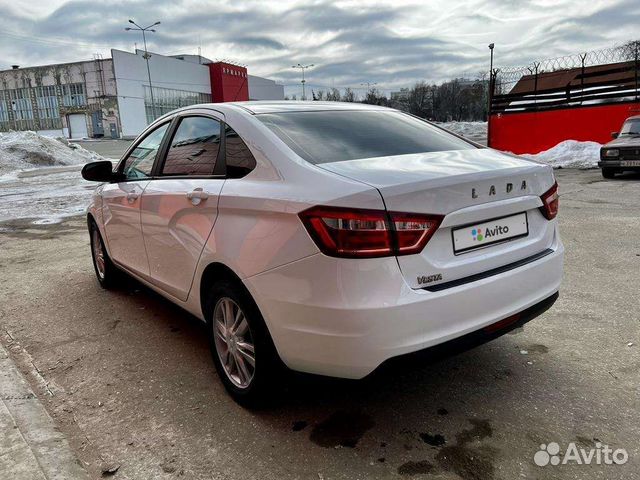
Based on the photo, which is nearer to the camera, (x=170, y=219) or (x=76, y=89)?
(x=170, y=219)

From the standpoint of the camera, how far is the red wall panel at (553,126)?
16891mm

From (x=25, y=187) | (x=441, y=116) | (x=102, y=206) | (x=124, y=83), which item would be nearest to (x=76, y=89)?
(x=124, y=83)

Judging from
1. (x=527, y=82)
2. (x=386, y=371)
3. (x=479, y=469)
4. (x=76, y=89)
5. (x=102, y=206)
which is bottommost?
(x=479, y=469)

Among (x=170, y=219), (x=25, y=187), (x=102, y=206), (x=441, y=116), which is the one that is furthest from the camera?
(x=441, y=116)

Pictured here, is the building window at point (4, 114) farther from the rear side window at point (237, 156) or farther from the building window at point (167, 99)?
the rear side window at point (237, 156)

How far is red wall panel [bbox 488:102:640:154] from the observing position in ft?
55.4

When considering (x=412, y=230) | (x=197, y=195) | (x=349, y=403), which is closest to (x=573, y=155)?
(x=349, y=403)

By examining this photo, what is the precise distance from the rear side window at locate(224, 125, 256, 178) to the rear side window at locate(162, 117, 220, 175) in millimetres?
116

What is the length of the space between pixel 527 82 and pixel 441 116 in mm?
43683

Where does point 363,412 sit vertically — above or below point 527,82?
below

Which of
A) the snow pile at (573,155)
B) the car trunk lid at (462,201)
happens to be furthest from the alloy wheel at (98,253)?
the snow pile at (573,155)

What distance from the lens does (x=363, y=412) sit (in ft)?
9.02

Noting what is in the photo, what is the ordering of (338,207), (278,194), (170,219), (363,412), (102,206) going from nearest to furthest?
1. (338,207)
2. (278,194)
3. (363,412)
4. (170,219)
5. (102,206)

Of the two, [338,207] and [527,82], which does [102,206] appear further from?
[527,82]
